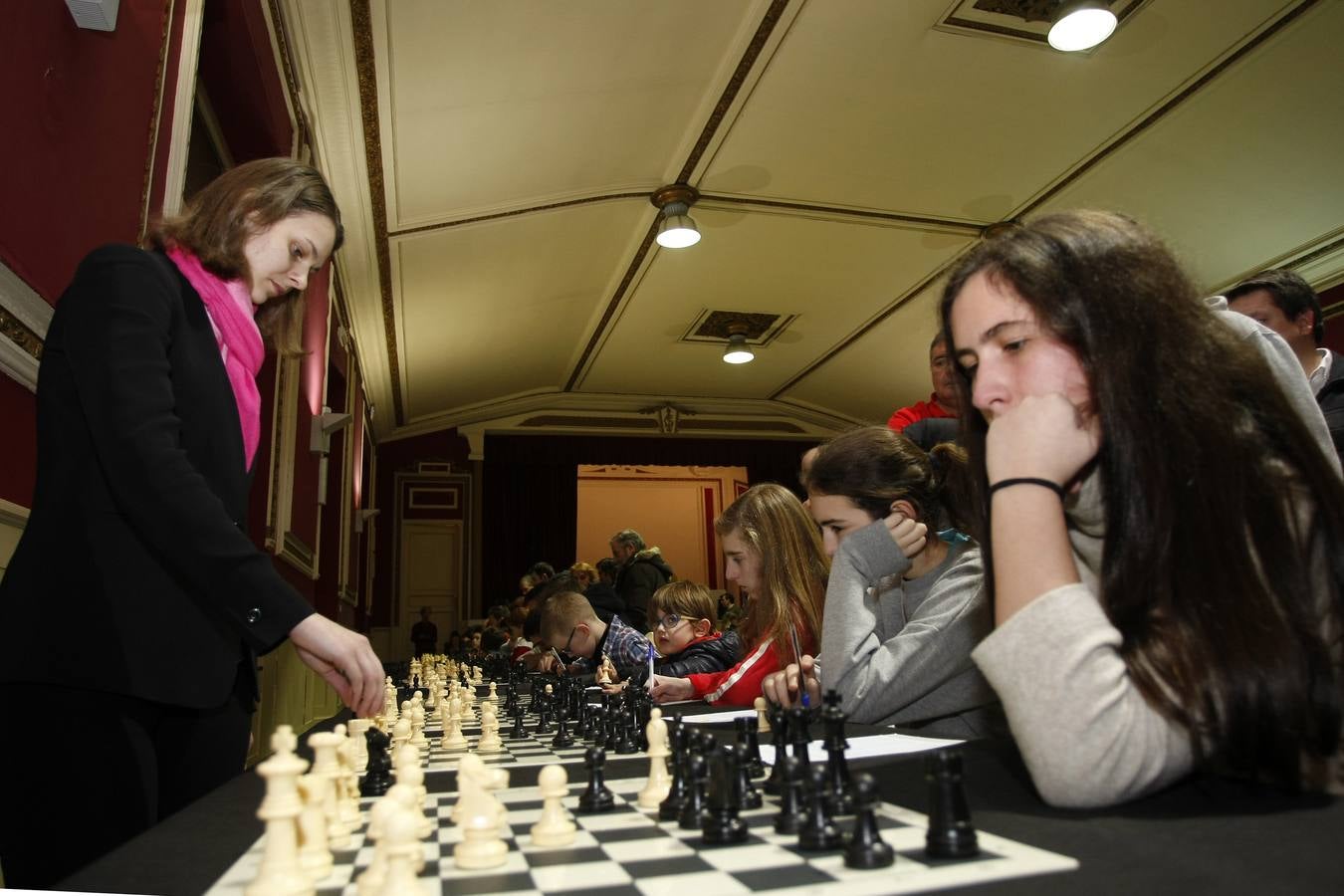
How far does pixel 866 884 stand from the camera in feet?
1.98

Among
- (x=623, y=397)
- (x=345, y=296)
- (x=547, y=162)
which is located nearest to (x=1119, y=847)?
(x=547, y=162)

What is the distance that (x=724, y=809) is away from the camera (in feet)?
2.53

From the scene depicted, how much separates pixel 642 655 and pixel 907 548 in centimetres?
210

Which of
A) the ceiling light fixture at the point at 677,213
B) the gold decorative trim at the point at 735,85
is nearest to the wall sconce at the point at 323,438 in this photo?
the ceiling light fixture at the point at 677,213

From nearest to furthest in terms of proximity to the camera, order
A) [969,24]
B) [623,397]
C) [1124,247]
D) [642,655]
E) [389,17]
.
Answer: [1124,247] < [642,655] < [389,17] < [969,24] < [623,397]

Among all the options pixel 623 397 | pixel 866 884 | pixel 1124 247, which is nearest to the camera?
pixel 866 884

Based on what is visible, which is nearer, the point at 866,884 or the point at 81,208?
the point at 866,884

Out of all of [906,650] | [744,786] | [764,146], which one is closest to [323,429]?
[764,146]

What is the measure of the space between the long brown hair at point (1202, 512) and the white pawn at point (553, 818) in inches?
20.6

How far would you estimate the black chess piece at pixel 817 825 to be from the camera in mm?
703

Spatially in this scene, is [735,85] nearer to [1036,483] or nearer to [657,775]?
[1036,483]

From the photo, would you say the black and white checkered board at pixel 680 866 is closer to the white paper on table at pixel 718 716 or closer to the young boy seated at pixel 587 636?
the white paper on table at pixel 718 716

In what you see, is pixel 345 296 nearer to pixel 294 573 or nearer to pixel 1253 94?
→ pixel 294 573

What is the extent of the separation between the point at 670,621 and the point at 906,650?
2128 mm
